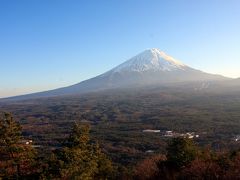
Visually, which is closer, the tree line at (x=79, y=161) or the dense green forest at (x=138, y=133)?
the tree line at (x=79, y=161)

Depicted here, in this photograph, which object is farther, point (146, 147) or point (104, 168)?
point (146, 147)

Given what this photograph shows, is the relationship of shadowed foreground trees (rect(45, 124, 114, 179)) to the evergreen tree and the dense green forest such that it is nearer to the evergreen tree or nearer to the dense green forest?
the dense green forest

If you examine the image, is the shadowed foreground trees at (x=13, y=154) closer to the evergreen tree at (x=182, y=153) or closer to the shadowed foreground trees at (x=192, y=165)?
the shadowed foreground trees at (x=192, y=165)

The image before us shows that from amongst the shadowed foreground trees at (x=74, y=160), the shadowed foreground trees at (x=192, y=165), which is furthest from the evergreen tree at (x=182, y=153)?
the shadowed foreground trees at (x=74, y=160)

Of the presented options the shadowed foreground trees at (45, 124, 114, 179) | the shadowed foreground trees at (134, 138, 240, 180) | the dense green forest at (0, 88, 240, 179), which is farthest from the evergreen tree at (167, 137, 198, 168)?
the shadowed foreground trees at (45, 124, 114, 179)

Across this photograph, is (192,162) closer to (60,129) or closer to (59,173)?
(59,173)

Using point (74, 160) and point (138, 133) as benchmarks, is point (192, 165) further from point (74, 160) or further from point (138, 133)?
point (138, 133)

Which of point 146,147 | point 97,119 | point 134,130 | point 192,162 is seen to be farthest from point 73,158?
point 97,119

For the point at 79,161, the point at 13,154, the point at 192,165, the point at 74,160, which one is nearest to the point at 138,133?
the point at 192,165
